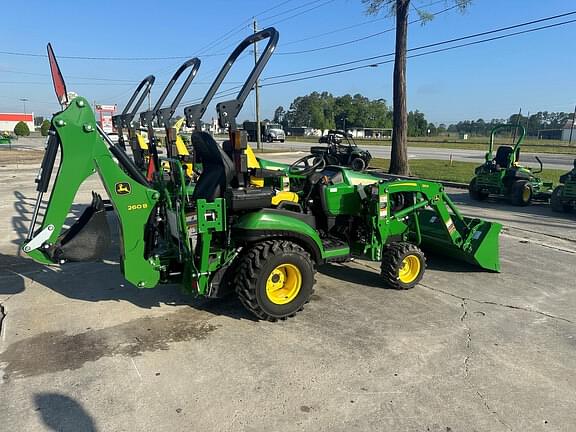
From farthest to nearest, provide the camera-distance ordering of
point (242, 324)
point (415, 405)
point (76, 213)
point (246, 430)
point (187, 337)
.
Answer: point (76, 213) → point (242, 324) → point (187, 337) → point (415, 405) → point (246, 430)

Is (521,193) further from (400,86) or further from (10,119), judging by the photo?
(10,119)

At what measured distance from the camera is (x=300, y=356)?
3619mm

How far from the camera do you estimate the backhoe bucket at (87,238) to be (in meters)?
4.01

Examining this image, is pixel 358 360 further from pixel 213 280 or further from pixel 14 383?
pixel 14 383

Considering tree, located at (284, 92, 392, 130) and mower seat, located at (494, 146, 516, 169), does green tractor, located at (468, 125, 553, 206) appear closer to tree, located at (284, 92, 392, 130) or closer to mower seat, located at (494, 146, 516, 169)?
mower seat, located at (494, 146, 516, 169)

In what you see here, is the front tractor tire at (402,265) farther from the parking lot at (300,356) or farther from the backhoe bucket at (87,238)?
the backhoe bucket at (87,238)

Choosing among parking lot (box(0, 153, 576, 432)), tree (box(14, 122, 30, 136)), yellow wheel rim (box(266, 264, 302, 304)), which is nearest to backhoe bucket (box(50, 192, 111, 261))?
parking lot (box(0, 153, 576, 432))

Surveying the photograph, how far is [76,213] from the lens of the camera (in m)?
9.80

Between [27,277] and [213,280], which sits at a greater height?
[213,280]

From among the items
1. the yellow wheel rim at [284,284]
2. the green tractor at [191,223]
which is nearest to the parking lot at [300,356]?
the yellow wheel rim at [284,284]

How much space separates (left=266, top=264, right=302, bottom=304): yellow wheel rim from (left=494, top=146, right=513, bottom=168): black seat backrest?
9.41m

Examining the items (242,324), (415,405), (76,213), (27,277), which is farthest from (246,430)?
(76,213)

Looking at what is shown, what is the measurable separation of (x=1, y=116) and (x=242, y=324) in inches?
4244

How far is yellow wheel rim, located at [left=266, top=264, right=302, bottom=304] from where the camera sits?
4.23m
